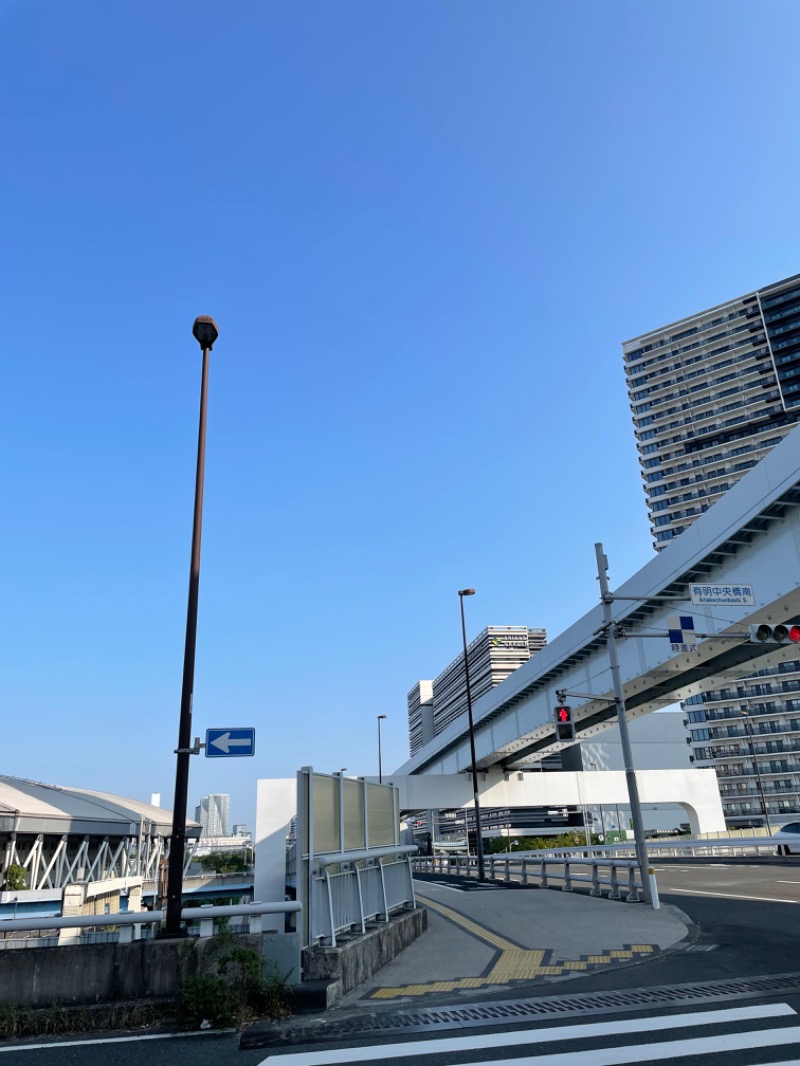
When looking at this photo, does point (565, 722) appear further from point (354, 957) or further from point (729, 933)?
point (354, 957)

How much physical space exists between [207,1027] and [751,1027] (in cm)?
500

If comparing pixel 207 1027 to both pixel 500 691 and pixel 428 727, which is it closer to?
pixel 500 691

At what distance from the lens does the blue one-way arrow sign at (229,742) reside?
9000 mm

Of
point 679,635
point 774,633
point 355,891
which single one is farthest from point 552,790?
point 355,891

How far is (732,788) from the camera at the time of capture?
96875mm

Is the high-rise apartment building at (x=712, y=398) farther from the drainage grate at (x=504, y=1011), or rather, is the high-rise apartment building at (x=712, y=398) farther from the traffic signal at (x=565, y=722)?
the drainage grate at (x=504, y=1011)

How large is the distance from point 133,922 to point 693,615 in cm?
2191

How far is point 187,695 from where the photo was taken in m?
9.06

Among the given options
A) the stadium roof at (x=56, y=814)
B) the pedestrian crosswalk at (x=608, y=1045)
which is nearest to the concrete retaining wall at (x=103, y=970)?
the pedestrian crosswalk at (x=608, y=1045)

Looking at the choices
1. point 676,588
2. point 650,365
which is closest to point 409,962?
point 676,588

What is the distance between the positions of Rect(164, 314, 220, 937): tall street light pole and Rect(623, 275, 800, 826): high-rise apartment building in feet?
344

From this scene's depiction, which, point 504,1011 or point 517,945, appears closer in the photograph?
point 504,1011

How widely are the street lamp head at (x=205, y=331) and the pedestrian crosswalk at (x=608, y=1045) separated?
9.32m

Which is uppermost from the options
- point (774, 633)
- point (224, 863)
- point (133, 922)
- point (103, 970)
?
point (774, 633)
